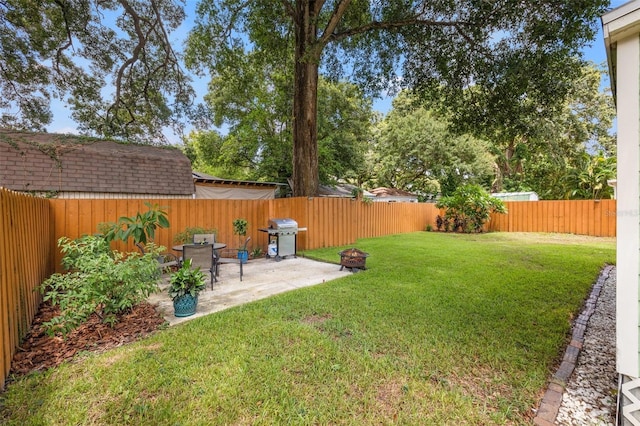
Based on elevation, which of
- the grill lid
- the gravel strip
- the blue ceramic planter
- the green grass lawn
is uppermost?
the grill lid

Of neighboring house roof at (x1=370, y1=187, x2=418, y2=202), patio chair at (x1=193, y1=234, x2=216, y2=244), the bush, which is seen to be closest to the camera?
patio chair at (x1=193, y1=234, x2=216, y2=244)

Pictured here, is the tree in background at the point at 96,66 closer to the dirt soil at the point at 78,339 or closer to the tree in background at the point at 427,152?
the dirt soil at the point at 78,339

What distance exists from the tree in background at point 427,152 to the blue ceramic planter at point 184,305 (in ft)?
56.5

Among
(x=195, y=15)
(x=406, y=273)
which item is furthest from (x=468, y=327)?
(x=195, y=15)

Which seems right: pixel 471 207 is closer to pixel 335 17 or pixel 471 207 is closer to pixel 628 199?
pixel 335 17

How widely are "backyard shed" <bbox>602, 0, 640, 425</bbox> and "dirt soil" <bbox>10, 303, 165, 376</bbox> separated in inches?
166

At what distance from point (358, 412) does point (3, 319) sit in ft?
9.63

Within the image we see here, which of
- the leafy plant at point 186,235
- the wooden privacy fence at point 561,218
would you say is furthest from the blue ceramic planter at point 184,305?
the wooden privacy fence at point 561,218

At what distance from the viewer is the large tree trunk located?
7.94 meters

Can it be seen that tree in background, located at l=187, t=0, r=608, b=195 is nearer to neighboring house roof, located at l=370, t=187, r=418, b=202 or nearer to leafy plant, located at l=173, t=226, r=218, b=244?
leafy plant, located at l=173, t=226, r=218, b=244

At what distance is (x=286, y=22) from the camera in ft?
29.6

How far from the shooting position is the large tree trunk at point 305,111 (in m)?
7.94

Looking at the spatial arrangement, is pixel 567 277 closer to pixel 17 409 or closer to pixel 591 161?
pixel 17 409

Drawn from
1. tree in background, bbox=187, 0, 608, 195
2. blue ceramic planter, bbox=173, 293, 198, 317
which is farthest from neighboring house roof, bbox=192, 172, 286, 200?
blue ceramic planter, bbox=173, 293, 198, 317
